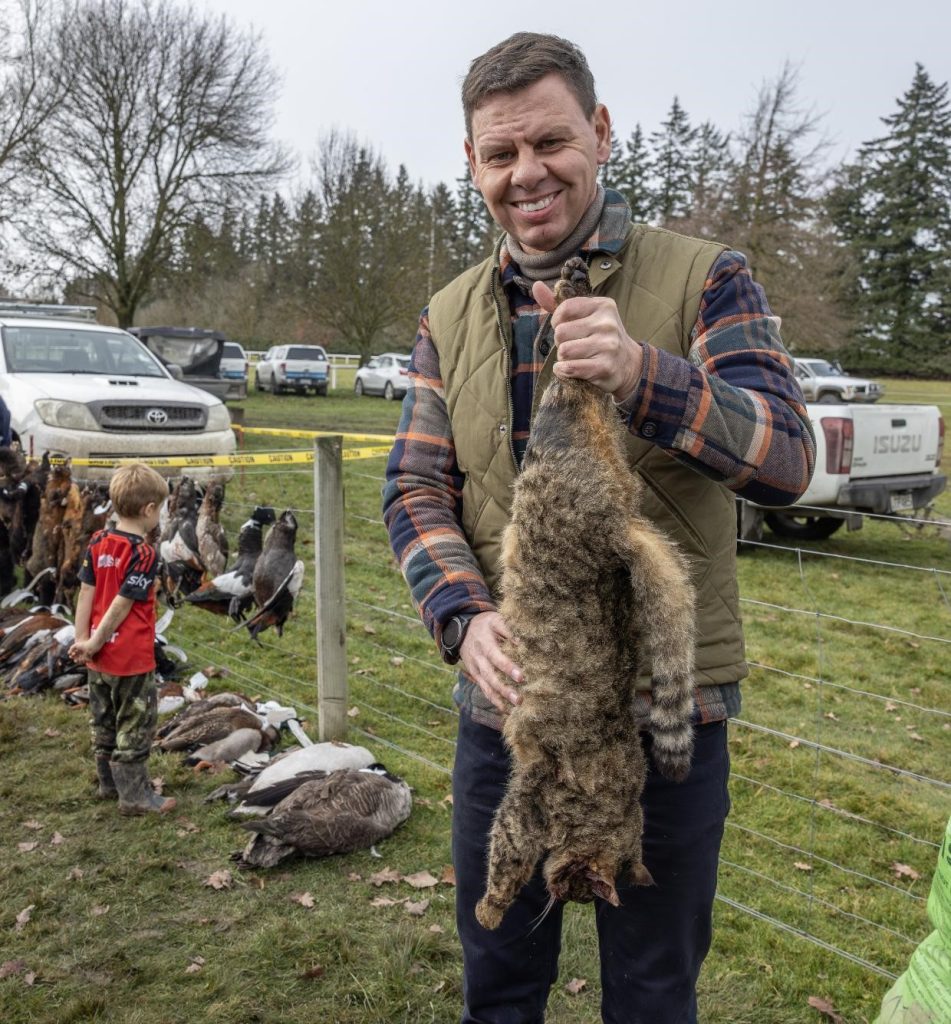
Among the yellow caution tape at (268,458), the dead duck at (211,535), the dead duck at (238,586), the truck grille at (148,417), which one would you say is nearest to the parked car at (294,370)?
the truck grille at (148,417)

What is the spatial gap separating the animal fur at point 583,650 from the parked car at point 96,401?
6.81m

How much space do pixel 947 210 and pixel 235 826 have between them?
55.7 meters

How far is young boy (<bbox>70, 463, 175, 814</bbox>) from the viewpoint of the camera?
15.4ft

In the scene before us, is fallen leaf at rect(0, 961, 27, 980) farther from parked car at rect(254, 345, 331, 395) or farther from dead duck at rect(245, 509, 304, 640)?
parked car at rect(254, 345, 331, 395)

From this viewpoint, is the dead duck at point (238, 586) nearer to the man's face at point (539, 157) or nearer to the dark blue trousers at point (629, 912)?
the dark blue trousers at point (629, 912)

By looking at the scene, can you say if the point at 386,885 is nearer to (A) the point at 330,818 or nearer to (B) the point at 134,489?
(A) the point at 330,818

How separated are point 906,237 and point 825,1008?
5403 cm

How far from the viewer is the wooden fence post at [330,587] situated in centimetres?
514

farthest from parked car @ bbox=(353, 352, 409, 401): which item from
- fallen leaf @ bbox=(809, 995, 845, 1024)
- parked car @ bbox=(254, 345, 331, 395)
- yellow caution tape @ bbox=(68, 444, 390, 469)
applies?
fallen leaf @ bbox=(809, 995, 845, 1024)

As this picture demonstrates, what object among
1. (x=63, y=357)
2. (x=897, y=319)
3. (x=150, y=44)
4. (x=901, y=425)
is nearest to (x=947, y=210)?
(x=897, y=319)

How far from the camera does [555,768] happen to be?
173cm

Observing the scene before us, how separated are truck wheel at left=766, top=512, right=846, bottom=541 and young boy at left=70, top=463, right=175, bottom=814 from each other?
8919 millimetres

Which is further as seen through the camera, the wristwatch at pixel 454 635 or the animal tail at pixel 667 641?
the wristwatch at pixel 454 635

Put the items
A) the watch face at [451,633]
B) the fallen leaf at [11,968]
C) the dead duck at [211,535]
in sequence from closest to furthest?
the watch face at [451,633]
the fallen leaf at [11,968]
the dead duck at [211,535]
